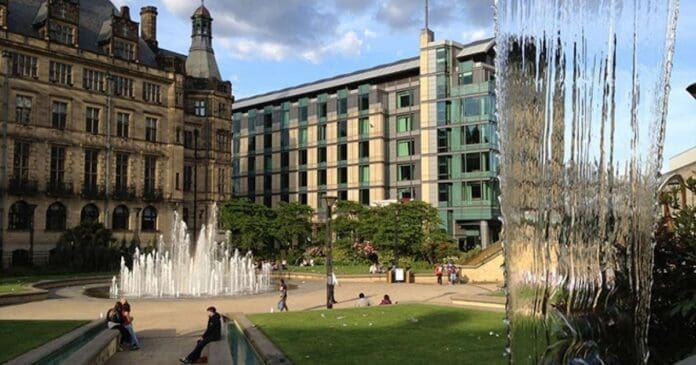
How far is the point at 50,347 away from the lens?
42.0 ft

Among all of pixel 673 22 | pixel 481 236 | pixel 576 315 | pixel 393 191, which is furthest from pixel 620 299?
pixel 393 191

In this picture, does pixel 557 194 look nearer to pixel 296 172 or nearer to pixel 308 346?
pixel 308 346

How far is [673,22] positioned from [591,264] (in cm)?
201

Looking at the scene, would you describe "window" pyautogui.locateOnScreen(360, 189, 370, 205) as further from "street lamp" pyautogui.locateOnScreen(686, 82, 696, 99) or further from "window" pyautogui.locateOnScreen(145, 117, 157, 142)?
"street lamp" pyautogui.locateOnScreen(686, 82, 696, 99)

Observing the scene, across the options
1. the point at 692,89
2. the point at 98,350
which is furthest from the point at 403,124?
the point at 692,89

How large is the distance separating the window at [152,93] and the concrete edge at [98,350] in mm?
47551

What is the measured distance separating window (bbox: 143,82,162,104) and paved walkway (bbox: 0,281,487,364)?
29975 mm

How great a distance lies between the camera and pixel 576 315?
17.7ft

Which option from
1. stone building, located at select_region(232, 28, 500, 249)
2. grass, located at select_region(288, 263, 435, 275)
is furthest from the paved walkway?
stone building, located at select_region(232, 28, 500, 249)

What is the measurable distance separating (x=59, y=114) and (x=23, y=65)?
16.1ft

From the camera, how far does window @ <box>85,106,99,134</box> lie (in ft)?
185

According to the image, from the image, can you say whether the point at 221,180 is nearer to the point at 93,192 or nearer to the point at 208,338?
the point at 93,192

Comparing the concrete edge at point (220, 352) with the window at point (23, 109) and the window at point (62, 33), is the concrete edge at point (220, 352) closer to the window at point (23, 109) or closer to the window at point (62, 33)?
the window at point (23, 109)

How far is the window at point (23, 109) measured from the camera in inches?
2025
